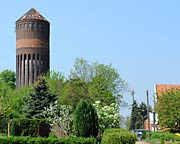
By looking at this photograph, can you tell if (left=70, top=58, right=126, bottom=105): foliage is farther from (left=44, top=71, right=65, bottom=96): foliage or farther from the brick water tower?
the brick water tower

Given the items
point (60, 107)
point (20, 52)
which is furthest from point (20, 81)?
point (60, 107)

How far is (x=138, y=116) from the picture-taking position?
89.4 meters

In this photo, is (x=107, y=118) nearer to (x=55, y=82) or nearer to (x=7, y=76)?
(x=55, y=82)

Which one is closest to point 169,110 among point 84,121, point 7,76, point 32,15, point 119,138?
point 84,121

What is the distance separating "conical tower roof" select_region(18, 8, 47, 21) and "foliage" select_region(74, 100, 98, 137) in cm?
5631

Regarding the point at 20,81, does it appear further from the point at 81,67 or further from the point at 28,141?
the point at 28,141

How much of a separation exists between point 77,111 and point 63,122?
7412mm

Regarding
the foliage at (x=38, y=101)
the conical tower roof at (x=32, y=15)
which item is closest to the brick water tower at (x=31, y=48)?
the conical tower roof at (x=32, y=15)

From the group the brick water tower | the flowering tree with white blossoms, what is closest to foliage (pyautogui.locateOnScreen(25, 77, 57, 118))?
the flowering tree with white blossoms

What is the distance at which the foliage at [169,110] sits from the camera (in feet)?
154

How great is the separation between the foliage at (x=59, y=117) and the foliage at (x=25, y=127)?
1579mm

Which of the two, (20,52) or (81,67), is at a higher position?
(20,52)

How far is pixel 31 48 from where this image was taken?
278 feet

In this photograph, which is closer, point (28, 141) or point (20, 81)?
point (28, 141)
